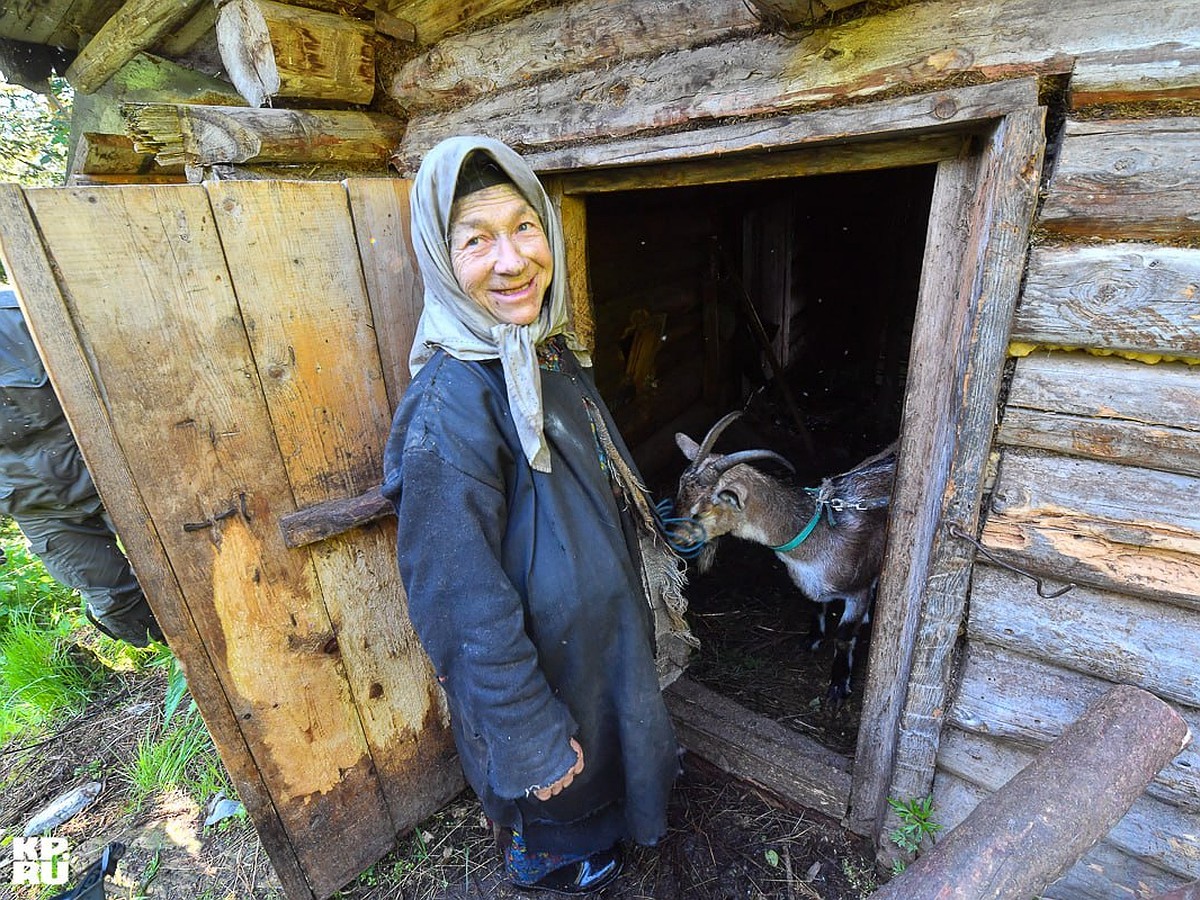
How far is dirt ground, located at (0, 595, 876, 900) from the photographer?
2.36 meters

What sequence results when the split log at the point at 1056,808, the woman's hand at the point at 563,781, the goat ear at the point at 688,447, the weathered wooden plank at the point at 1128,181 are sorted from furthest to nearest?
1. the goat ear at the point at 688,447
2. the woman's hand at the point at 563,781
3. the weathered wooden plank at the point at 1128,181
4. the split log at the point at 1056,808

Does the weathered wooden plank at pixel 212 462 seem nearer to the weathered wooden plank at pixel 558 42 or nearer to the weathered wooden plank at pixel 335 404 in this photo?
the weathered wooden plank at pixel 335 404

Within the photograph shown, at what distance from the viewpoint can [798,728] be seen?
3.09 meters

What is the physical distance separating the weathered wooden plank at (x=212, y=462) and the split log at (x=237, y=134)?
0.65m

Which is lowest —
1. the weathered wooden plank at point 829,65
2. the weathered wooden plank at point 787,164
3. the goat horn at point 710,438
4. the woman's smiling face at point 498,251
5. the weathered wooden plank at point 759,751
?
the weathered wooden plank at point 759,751

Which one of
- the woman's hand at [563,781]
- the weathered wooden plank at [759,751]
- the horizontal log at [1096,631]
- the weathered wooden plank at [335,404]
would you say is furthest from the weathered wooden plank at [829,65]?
the weathered wooden plank at [759,751]

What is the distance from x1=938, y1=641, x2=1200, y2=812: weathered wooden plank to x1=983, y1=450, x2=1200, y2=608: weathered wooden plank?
0.34m

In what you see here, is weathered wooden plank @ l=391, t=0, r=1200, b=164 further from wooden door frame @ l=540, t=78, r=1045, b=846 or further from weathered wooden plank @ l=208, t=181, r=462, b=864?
weathered wooden plank @ l=208, t=181, r=462, b=864

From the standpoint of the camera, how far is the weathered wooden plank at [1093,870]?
1.76m

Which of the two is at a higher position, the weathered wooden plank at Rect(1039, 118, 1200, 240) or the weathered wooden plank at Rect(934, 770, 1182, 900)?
the weathered wooden plank at Rect(1039, 118, 1200, 240)

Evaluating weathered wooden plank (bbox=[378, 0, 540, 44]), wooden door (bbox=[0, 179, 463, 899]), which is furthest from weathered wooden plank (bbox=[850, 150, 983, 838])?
wooden door (bbox=[0, 179, 463, 899])

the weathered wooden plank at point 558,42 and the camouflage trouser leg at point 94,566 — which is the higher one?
the weathered wooden plank at point 558,42

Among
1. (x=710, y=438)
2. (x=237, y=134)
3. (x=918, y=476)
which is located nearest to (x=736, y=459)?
(x=710, y=438)

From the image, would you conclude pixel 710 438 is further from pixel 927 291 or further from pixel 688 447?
pixel 927 291
